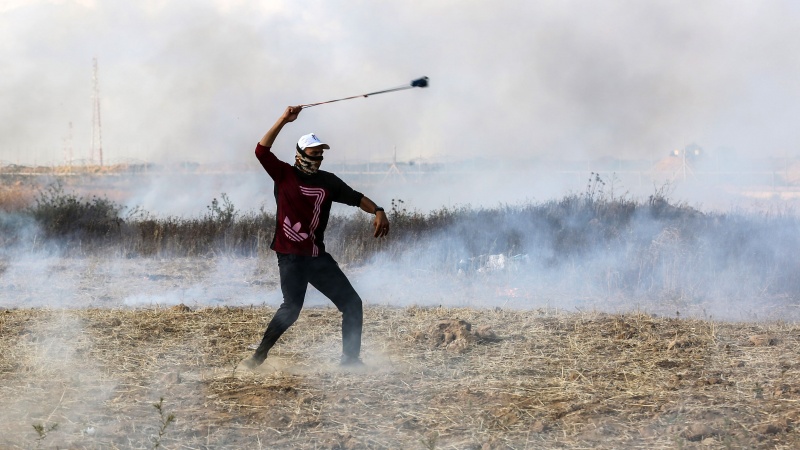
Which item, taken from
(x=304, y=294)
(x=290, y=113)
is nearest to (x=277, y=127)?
(x=290, y=113)

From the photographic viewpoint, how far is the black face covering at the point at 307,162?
6922mm

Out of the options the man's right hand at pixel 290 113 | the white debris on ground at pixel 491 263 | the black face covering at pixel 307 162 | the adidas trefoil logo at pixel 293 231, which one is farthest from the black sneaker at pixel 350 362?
the white debris on ground at pixel 491 263

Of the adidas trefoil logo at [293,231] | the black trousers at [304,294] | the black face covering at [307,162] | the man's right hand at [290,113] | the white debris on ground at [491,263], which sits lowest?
the white debris on ground at [491,263]

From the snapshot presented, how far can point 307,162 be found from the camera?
22.7ft

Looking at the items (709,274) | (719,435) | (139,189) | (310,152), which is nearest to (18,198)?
(139,189)

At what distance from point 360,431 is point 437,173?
32525 millimetres

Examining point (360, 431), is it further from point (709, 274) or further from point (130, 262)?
point (130, 262)

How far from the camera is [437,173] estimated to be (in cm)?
3788

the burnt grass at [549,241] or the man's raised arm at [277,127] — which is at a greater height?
the man's raised arm at [277,127]

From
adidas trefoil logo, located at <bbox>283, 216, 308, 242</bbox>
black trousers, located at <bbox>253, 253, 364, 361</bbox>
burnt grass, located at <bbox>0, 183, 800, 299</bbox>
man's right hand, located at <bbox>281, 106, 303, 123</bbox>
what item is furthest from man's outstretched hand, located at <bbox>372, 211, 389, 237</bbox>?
burnt grass, located at <bbox>0, 183, 800, 299</bbox>

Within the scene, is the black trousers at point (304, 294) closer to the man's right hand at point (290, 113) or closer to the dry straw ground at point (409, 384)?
the dry straw ground at point (409, 384)

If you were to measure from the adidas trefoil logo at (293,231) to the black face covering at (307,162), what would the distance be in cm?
38

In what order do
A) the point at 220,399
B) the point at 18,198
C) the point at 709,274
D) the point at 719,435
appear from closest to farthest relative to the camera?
the point at 719,435 → the point at 220,399 → the point at 709,274 → the point at 18,198

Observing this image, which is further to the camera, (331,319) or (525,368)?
(331,319)
